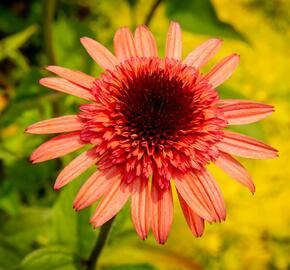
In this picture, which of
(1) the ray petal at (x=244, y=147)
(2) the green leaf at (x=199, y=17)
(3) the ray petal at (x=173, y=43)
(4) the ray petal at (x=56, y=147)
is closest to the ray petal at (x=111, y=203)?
(4) the ray petal at (x=56, y=147)

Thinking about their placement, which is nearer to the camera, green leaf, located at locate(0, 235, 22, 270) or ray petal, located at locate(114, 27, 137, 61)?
ray petal, located at locate(114, 27, 137, 61)

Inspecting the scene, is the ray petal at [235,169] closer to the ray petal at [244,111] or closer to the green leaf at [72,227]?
the ray petal at [244,111]

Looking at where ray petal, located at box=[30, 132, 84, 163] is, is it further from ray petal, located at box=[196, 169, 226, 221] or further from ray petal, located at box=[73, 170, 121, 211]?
ray petal, located at box=[196, 169, 226, 221]

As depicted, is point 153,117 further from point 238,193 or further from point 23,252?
point 238,193

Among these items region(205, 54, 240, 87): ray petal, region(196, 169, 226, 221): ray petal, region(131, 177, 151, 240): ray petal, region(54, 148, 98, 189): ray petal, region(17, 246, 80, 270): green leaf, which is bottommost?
region(17, 246, 80, 270): green leaf

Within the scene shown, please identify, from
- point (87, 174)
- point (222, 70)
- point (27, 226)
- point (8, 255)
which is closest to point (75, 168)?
point (87, 174)

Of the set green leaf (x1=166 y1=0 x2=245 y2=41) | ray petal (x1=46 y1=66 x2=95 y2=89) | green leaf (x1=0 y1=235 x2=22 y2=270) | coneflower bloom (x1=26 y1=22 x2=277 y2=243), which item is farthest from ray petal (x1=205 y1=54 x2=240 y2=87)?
green leaf (x1=0 y1=235 x2=22 y2=270)

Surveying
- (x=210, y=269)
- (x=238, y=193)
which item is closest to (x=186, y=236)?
(x=210, y=269)
